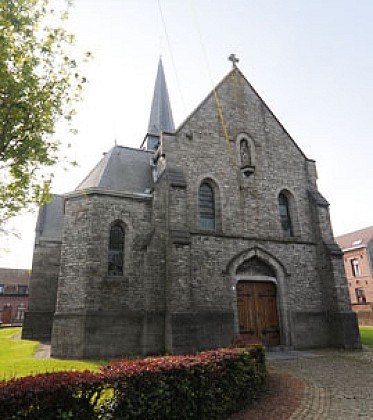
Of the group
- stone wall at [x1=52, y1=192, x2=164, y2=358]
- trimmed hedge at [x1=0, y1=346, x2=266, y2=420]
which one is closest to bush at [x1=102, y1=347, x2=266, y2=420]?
trimmed hedge at [x1=0, y1=346, x2=266, y2=420]

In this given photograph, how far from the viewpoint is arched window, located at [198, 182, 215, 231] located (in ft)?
50.0

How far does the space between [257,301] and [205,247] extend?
155 inches

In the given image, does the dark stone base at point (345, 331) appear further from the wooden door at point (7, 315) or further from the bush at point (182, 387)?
the wooden door at point (7, 315)

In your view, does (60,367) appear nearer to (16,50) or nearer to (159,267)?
(159,267)

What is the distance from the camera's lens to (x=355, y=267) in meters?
38.3

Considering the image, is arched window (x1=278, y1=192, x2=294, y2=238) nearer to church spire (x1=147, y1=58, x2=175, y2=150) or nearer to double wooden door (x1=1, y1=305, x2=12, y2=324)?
church spire (x1=147, y1=58, x2=175, y2=150)

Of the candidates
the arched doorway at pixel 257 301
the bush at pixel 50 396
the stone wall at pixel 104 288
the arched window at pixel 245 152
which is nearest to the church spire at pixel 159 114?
the arched window at pixel 245 152

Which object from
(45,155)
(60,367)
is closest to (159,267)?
(60,367)

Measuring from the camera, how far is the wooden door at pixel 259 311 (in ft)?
46.9

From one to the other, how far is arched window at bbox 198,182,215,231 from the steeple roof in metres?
16.2

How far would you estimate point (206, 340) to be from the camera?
502 inches

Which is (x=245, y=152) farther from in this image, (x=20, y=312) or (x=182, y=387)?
(x=20, y=312)

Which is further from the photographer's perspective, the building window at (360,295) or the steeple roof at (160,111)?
the building window at (360,295)

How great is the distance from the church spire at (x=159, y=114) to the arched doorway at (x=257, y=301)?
1808cm
